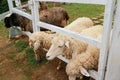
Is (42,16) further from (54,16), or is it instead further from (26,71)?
(26,71)

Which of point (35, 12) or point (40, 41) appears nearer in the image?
point (40, 41)

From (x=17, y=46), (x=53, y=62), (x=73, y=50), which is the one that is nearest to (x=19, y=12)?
(x=17, y=46)

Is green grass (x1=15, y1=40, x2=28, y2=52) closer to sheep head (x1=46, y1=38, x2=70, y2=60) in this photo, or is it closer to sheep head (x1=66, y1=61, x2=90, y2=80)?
sheep head (x1=46, y1=38, x2=70, y2=60)

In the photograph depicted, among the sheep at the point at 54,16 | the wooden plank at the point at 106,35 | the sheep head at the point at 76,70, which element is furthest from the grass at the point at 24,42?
the wooden plank at the point at 106,35

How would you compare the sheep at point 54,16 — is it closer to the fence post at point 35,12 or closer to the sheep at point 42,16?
the sheep at point 42,16

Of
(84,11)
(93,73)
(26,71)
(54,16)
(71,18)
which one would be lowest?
(26,71)

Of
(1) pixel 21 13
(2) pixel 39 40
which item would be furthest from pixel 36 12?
(1) pixel 21 13

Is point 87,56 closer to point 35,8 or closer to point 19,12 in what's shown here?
point 35,8

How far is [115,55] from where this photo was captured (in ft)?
9.02

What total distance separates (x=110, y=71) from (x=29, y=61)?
87.1 inches

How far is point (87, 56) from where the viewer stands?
3.04 meters

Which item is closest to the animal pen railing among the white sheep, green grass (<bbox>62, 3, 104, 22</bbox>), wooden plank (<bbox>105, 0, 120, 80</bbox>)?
wooden plank (<bbox>105, 0, 120, 80</bbox>)

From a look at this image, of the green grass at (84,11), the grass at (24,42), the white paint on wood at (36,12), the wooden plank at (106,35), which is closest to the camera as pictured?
the wooden plank at (106,35)

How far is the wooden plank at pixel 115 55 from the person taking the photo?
2.43m
